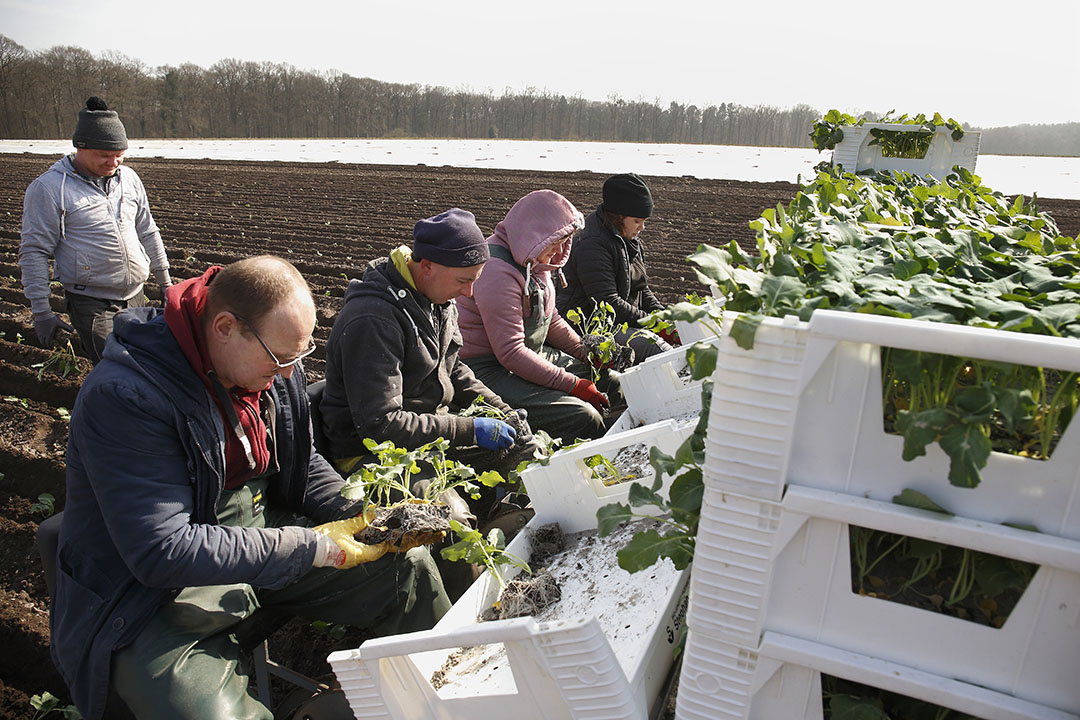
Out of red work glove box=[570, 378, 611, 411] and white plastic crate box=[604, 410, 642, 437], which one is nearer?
white plastic crate box=[604, 410, 642, 437]

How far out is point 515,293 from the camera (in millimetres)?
3396

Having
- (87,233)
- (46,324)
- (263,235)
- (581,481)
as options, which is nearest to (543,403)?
(581,481)

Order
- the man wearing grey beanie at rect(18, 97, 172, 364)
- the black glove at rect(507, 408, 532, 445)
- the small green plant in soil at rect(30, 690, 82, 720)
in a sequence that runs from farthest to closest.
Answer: the man wearing grey beanie at rect(18, 97, 172, 364)
the black glove at rect(507, 408, 532, 445)
the small green plant in soil at rect(30, 690, 82, 720)

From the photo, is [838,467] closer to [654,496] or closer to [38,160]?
[654,496]

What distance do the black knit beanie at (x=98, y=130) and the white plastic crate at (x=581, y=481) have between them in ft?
9.99

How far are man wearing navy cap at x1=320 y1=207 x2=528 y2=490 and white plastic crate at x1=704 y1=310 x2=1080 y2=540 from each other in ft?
5.73

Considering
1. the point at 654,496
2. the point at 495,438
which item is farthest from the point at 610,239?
the point at 654,496

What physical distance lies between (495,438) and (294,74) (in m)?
56.8

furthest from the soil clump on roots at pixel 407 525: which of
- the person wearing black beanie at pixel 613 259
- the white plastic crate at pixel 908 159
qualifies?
the white plastic crate at pixel 908 159

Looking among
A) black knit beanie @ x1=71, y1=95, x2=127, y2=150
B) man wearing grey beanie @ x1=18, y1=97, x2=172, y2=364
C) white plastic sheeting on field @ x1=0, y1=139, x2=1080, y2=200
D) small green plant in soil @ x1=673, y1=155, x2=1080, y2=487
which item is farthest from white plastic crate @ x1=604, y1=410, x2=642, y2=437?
white plastic sheeting on field @ x1=0, y1=139, x2=1080, y2=200

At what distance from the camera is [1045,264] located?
5.27 feet

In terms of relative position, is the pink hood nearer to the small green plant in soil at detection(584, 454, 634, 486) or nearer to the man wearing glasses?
the small green plant in soil at detection(584, 454, 634, 486)

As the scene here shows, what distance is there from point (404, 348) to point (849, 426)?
1.99 metres

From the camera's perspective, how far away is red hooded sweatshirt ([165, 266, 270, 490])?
1.74 metres
